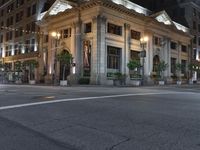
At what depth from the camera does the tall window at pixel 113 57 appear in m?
44.2

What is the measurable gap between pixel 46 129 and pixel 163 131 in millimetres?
2747

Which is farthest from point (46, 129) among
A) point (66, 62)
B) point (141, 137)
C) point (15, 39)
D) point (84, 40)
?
point (15, 39)

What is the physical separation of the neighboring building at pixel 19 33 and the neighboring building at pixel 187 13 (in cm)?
2715

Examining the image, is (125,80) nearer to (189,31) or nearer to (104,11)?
(104,11)

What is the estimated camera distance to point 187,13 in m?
67.1

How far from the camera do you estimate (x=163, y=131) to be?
6086 millimetres

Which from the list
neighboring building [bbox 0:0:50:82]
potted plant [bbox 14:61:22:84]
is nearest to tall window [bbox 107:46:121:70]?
neighboring building [bbox 0:0:50:82]

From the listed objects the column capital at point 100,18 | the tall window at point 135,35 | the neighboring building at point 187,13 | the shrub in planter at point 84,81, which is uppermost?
the neighboring building at point 187,13

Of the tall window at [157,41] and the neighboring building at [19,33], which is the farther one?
the neighboring building at [19,33]

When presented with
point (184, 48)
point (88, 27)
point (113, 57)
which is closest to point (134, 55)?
point (113, 57)

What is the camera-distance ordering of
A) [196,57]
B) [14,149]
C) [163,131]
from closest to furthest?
[14,149] < [163,131] < [196,57]

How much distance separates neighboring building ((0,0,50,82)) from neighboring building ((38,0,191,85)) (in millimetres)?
3886

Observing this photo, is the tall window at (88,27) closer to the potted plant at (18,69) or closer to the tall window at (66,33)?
the tall window at (66,33)

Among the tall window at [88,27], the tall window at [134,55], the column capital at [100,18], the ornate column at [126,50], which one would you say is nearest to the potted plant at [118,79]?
the ornate column at [126,50]
